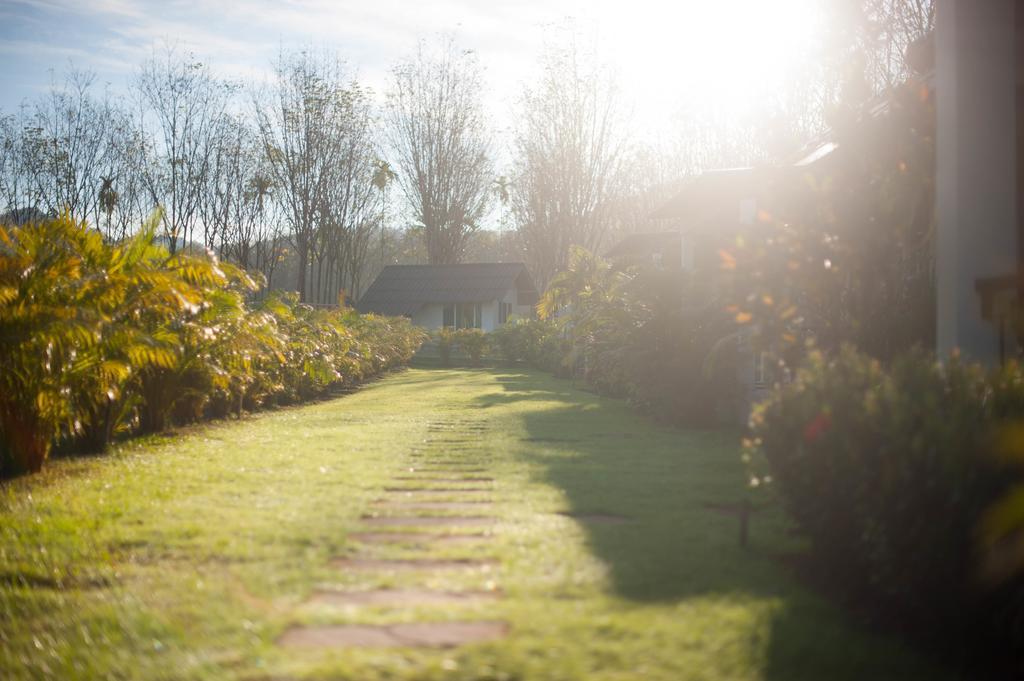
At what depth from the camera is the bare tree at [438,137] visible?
48.4 meters

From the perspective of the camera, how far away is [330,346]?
737 inches

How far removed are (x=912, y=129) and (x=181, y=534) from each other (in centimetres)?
694

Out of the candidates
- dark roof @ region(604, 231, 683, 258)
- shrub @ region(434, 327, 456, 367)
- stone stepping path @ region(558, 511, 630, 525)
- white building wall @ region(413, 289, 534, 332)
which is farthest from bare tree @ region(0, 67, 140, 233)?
stone stepping path @ region(558, 511, 630, 525)

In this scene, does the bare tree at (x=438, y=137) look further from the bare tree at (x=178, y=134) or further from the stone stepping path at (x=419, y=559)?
the stone stepping path at (x=419, y=559)

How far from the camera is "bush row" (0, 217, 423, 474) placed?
825 centimetres

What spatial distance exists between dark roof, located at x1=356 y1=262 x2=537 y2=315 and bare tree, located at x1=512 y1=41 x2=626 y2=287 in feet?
9.72

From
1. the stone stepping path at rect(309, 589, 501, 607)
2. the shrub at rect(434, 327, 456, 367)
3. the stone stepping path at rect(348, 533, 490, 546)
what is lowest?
the stone stepping path at rect(309, 589, 501, 607)

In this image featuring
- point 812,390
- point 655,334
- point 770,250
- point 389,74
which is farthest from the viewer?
point 389,74

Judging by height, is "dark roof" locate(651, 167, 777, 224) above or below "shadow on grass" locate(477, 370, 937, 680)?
above

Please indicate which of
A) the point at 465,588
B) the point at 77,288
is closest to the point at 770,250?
the point at 465,588

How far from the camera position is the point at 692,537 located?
19.2ft

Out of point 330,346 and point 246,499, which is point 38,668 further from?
point 330,346

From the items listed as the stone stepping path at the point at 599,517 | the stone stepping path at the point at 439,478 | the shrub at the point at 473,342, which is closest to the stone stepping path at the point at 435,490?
the stone stepping path at the point at 439,478

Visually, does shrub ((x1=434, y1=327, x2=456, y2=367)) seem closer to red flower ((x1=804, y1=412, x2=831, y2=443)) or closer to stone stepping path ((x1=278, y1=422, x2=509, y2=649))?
stone stepping path ((x1=278, y1=422, x2=509, y2=649))
